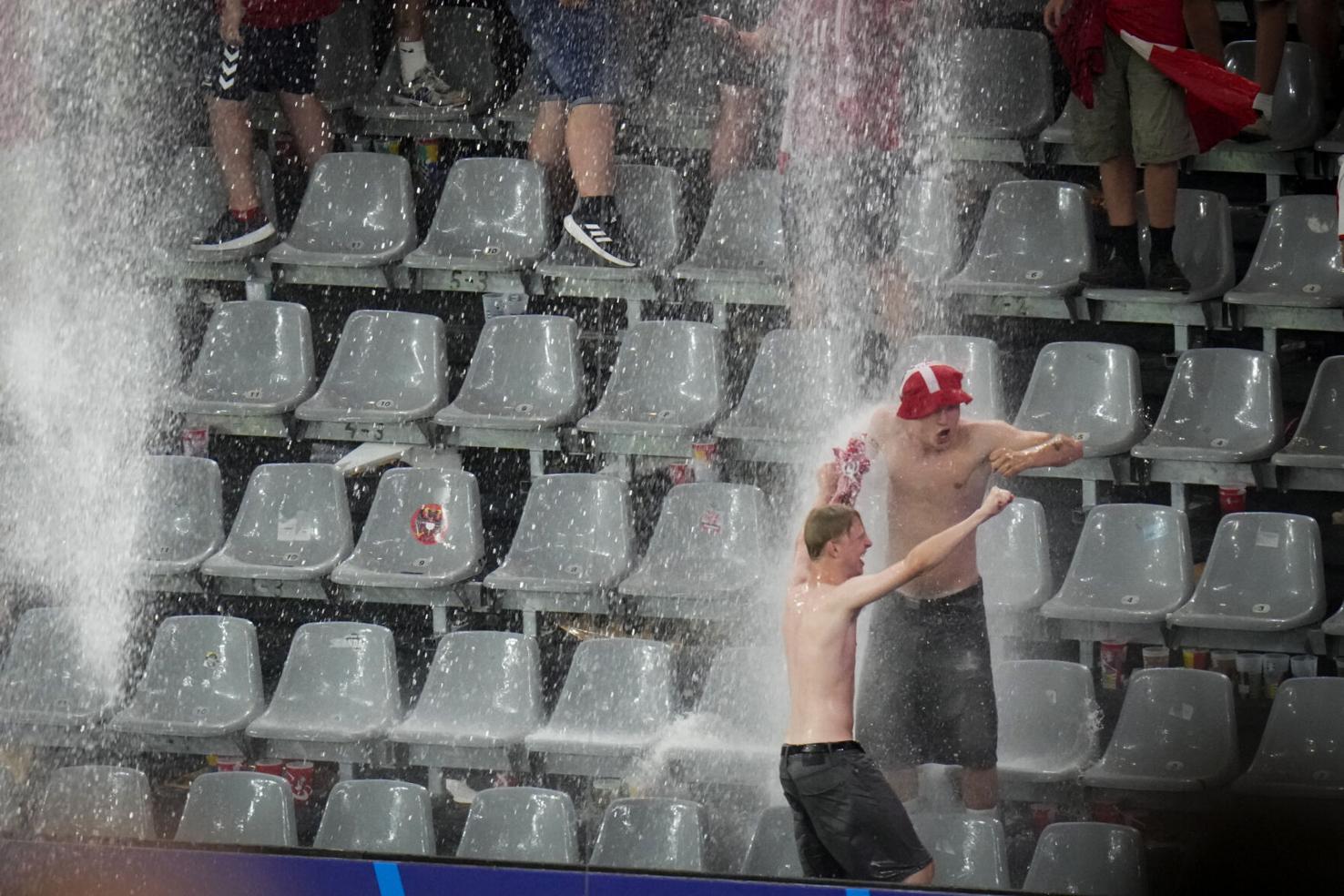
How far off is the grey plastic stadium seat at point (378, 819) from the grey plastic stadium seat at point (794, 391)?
1.22m

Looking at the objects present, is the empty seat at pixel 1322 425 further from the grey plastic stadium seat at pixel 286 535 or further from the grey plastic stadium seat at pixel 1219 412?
the grey plastic stadium seat at pixel 286 535

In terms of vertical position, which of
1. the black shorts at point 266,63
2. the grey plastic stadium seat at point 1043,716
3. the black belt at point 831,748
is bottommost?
the black belt at point 831,748

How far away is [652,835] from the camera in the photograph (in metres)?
4.91

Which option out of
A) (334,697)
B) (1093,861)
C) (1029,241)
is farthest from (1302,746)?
(334,697)

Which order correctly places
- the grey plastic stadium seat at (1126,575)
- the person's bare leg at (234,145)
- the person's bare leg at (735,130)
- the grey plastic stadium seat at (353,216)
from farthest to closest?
the person's bare leg at (234,145) < the grey plastic stadium seat at (353,216) < the person's bare leg at (735,130) < the grey plastic stadium seat at (1126,575)

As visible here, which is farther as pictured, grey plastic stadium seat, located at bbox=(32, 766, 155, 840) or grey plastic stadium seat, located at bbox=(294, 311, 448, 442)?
grey plastic stadium seat, located at bbox=(294, 311, 448, 442)

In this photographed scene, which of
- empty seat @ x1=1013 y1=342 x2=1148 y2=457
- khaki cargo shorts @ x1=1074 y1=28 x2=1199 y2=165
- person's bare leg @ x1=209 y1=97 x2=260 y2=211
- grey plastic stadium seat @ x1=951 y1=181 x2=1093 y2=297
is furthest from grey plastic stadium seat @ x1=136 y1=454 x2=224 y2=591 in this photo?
khaki cargo shorts @ x1=1074 y1=28 x2=1199 y2=165

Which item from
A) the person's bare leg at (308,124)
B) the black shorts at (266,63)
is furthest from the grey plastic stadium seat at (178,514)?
the black shorts at (266,63)

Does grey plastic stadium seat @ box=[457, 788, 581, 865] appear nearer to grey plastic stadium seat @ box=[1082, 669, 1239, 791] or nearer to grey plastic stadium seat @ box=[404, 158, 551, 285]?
grey plastic stadium seat @ box=[1082, 669, 1239, 791]

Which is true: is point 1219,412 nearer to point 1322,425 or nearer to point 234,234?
point 1322,425

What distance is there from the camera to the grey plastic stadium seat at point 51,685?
546 cm

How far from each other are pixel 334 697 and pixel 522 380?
990mm

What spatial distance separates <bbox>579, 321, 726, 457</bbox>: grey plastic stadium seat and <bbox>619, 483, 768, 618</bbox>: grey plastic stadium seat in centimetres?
18

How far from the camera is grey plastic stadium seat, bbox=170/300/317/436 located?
5676mm
